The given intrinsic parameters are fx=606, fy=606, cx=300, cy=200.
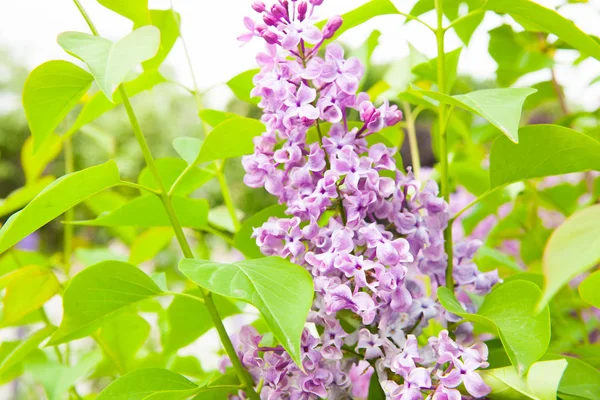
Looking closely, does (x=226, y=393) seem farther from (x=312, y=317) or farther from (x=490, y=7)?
(x=490, y=7)

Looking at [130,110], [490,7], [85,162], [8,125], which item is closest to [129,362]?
[130,110]

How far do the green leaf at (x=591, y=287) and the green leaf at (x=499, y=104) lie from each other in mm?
56

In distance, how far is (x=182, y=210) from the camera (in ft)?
1.02

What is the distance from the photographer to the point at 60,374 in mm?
376

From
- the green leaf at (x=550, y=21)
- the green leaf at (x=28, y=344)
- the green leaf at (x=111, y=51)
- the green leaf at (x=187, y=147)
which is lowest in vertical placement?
the green leaf at (x=28, y=344)

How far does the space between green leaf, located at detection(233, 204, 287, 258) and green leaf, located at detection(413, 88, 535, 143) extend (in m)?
0.10

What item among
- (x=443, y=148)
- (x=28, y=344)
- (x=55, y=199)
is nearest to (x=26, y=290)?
(x=28, y=344)

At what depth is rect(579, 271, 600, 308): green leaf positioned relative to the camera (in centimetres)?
20

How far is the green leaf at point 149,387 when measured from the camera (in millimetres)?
242

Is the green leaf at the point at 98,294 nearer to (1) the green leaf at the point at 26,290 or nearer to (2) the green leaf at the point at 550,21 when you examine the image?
(1) the green leaf at the point at 26,290

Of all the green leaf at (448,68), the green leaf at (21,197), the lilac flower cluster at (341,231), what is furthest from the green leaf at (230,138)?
the green leaf at (21,197)

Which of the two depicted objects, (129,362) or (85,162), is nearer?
(129,362)

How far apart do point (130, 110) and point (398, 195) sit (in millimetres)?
125

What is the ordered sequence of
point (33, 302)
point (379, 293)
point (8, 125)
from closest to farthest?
point (379, 293) → point (33, 302) → point (8, 125)
